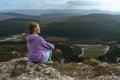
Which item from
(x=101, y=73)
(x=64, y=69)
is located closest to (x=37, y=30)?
(x=64, y=69)

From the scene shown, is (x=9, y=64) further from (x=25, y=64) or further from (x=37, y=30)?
(x=37, y=30)

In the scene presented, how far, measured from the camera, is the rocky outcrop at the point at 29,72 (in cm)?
1471

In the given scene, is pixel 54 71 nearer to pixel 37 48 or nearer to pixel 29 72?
pixel 29 72

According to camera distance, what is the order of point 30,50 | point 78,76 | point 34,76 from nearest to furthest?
point 34,76 → point 78,76 → point 30,50

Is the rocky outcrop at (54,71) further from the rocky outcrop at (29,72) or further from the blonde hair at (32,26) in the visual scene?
the blonde hair at (32,26)

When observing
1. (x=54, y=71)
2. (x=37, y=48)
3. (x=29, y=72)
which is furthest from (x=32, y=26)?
(x=54, y=71)

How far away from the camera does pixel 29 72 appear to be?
49.5 ft

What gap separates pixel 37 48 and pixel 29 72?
1.96 metres

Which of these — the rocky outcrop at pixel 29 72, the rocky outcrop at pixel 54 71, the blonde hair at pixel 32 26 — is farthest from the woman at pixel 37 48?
the rocky outcrop at pixel 29 72

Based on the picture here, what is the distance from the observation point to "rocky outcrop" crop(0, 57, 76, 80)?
1471cm

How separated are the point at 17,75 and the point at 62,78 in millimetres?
2092

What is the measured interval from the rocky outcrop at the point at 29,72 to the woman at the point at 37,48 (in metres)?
0.53

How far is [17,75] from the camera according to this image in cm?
1503

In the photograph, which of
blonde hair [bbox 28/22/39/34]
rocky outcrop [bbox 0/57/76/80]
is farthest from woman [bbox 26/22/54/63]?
rocky outcrop [bbox 0/57/76/80]
